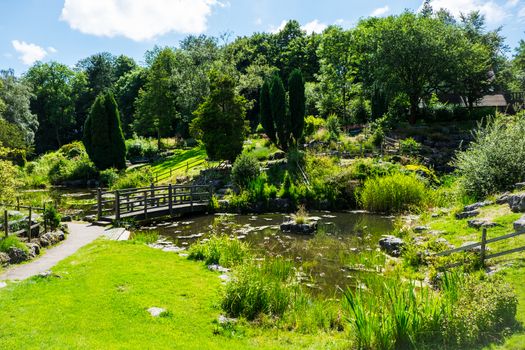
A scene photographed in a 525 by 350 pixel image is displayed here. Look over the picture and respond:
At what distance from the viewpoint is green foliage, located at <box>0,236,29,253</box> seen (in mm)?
10406

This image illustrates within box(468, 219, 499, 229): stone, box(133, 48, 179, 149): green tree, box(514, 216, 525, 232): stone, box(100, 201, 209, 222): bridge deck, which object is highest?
box(133, 48, 179, 149): green tree

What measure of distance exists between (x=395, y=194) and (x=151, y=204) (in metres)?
12.5

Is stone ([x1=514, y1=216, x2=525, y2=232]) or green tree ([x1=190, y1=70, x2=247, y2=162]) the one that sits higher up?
green tree ([x1=190, y1=70, x2=247, y2=162])

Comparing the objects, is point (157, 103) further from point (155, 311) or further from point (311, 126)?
point (155, 311)

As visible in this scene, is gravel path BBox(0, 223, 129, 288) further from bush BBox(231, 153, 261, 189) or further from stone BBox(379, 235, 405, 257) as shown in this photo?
stone BBox(379, 235, 405, 257)

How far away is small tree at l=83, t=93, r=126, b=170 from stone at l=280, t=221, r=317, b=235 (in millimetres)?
21509

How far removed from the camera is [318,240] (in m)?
14.9

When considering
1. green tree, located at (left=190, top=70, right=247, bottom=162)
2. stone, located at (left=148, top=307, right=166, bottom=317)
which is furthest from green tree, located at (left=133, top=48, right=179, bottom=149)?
stone, located at (left=148, top=307, right=166, bottom=317)

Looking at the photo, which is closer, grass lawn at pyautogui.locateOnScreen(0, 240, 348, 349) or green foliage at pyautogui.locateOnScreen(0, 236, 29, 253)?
grass lawn at pyautogui.locateOnScreen(0, 240, 348, 349)

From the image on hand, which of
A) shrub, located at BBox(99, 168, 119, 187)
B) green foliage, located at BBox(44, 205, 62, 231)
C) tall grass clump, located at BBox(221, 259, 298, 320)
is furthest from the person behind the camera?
shrub, located at BBox(99, 168, 119, 187)

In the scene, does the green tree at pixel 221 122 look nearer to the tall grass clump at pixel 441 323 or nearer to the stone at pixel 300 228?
the stone at pixel 300 228

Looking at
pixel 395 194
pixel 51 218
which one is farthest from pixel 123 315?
pixel 395 194

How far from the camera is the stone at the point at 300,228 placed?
16061mm

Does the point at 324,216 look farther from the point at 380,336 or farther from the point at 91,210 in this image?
the point at 380,336
